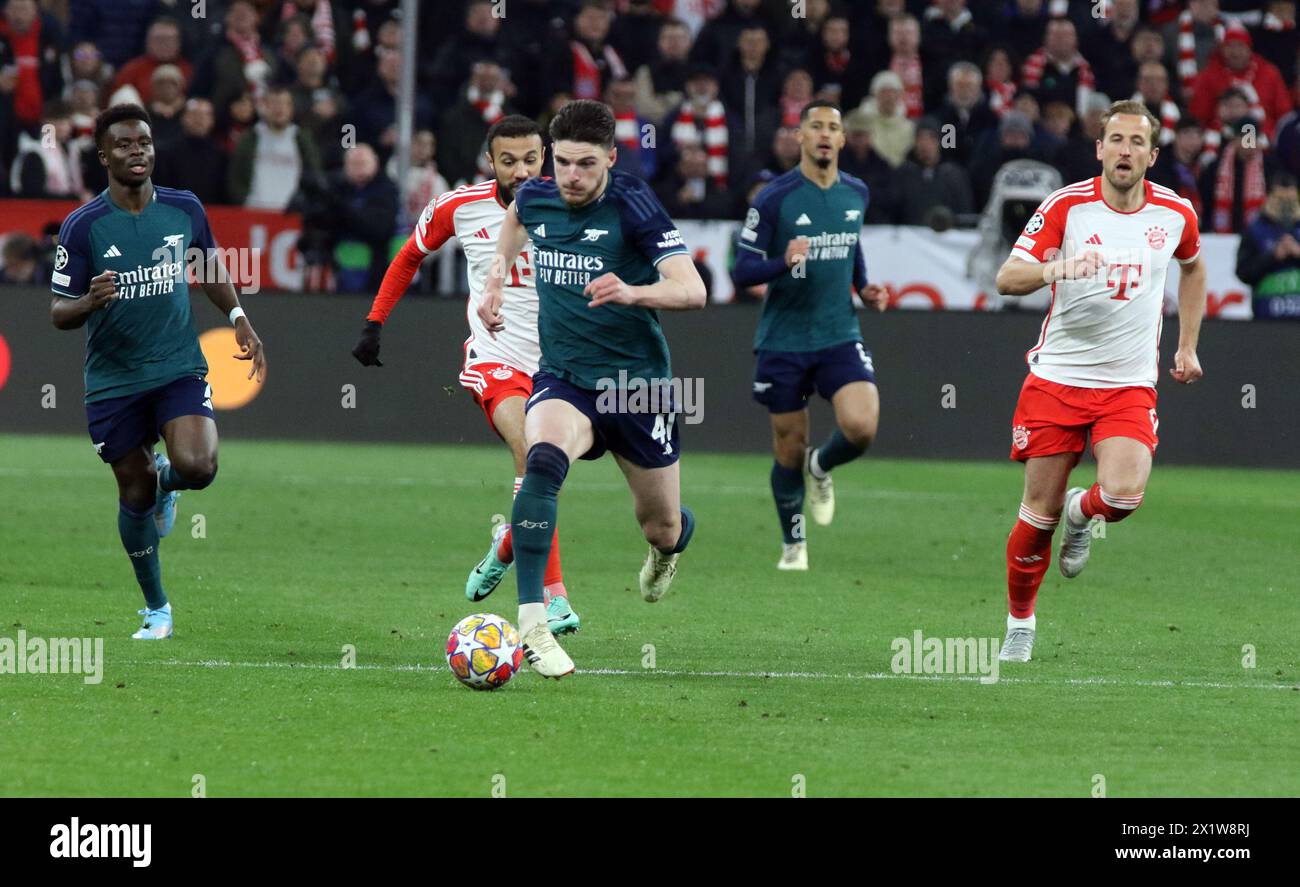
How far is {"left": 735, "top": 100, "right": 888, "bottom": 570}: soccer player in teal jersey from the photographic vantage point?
12.0 metres

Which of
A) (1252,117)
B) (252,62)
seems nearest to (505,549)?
(252,62)

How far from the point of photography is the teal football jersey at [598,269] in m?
8.04

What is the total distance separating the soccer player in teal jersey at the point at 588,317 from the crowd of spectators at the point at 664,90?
10.7m

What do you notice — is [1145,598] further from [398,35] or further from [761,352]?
[398,35]

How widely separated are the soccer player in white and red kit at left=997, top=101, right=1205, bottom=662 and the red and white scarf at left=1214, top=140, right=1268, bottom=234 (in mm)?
11417

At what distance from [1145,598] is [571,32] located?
11.5m

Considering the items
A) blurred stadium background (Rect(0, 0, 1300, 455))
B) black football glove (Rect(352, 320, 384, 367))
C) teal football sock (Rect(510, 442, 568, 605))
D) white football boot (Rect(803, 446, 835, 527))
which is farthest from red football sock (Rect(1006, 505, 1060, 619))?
blurred stadium background (Rect(0, 0, 1300, 455))

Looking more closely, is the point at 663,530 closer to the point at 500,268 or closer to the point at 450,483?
the point at 500,268

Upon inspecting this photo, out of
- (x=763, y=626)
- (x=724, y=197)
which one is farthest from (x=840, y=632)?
(x=724, y=197)

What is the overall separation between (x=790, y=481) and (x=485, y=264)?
2.91m

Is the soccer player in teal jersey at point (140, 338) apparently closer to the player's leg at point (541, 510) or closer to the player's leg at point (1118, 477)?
the player's leg at point (541, 510)

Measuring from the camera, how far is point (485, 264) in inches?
396

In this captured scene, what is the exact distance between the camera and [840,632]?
9500 mm
